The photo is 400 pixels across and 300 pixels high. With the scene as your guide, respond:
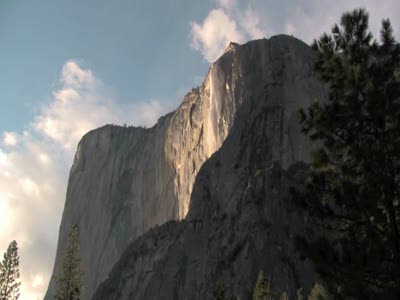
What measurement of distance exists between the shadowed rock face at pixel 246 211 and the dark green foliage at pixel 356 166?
38803mm

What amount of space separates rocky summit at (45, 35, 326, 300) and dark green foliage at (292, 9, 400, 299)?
2114 centimetres

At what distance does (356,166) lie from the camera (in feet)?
57.0

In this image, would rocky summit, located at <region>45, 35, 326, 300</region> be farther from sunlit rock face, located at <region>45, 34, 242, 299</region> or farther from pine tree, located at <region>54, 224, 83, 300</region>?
pine tree, located at <region>54, 224, 83, 300</region>

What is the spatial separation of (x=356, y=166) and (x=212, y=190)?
207ft

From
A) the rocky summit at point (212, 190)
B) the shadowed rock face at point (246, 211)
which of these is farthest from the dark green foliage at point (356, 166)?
the shadowed rock face at point (246, 211)

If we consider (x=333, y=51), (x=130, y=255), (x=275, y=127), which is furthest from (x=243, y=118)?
(x=333, y=51)

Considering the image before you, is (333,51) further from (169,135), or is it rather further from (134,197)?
(134,197)

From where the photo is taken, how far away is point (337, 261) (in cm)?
1588

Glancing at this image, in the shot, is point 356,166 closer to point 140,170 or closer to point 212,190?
point 212,190

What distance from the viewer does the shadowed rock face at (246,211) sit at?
210 feet

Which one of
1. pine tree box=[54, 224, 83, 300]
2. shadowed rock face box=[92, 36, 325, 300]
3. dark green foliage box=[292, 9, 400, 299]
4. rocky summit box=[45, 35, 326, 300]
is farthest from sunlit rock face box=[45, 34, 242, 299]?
dark green foliage box=[292, 9, 400, 299]

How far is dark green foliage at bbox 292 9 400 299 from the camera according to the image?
15828 millimetres

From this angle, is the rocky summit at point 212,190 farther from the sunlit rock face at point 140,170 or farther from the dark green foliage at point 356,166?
the dark green foliage at point 356,166

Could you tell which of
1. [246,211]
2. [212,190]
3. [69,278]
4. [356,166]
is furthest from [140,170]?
[356,166]
